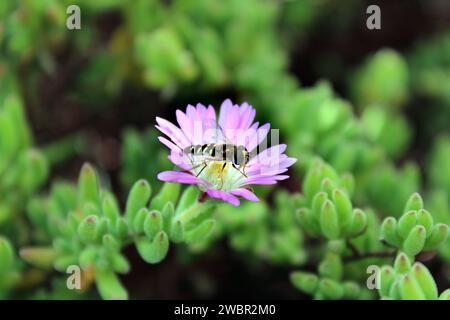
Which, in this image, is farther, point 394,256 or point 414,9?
point 414,9

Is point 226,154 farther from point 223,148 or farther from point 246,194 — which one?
point 246,194

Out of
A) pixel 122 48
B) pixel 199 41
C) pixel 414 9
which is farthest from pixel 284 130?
pixel 414 9

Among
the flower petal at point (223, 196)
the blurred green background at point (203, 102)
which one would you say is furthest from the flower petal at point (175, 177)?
the blurred green background at point (203, 102)

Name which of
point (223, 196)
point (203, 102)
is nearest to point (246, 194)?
point (223, 196)

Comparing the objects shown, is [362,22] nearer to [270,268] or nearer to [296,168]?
[296,168]

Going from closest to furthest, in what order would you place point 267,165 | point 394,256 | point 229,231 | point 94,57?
point 267,165 < point 394,256 < point 229,231 < point 94,57

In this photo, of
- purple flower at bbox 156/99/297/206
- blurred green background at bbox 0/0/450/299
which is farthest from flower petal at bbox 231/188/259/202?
blurred green background at bbox 0/0/450/299

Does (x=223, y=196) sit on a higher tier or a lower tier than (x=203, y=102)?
lower
